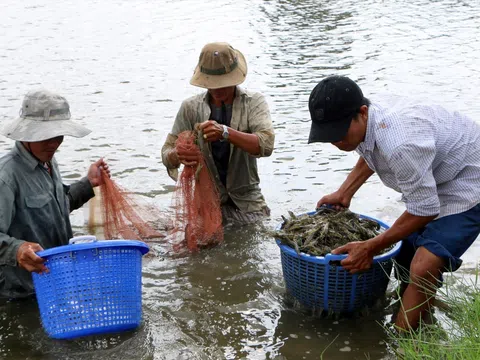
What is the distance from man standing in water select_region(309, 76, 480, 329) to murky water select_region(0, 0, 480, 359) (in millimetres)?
633

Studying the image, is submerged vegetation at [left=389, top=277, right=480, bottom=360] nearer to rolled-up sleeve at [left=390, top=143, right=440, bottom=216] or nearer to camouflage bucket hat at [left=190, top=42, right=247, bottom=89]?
rolled-up sleeve at [left=390, top=143, right=440, bottom=216]

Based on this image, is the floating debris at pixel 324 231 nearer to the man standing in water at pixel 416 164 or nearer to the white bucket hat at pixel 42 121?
the man standing in water at pixel 416 164

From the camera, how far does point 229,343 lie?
4.34 meters

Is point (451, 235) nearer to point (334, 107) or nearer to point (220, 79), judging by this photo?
point (334, 107)

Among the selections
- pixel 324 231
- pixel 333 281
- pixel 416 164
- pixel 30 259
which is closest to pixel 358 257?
pixel 333 281

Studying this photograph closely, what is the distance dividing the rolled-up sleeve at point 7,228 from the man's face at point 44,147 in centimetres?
30

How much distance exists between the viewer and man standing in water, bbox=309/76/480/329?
12.1 feet

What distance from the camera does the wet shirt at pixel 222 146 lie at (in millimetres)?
5684

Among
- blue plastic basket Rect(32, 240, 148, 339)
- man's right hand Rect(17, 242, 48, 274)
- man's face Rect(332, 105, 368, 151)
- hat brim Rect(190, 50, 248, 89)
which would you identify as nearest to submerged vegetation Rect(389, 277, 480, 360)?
man's face Rect(332, 105, 368, 151)

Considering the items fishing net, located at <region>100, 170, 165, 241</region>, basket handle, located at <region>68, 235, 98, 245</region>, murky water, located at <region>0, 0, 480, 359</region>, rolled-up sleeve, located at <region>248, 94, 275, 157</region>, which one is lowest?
murky water, located at <region>0, 0, 480, 359</region>

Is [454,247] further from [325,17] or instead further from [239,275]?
[325,17]

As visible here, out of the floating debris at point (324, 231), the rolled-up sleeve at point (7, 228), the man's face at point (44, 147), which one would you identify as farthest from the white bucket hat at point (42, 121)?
the floating debris at point (324, 231)

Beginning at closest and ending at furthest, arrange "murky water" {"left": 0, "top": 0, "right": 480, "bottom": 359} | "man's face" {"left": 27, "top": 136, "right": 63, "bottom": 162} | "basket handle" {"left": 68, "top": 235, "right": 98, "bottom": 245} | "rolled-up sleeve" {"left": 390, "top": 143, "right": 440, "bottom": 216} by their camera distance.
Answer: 1. "rolled-up sleeve" {"left": 390, "top": 143, "right": 440, "bottom": 216}
2. "basket handle" {"left": 68, "top": 235, "right": 98, "bottom": 245}
3. "man's face" {"left": 27, "top": 136, "right": 63, "bottom": 162}
4. "murky water" {"left": 0, "top": 0, "right": 480, "bottom": 359}

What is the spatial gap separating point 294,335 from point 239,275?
102cm
